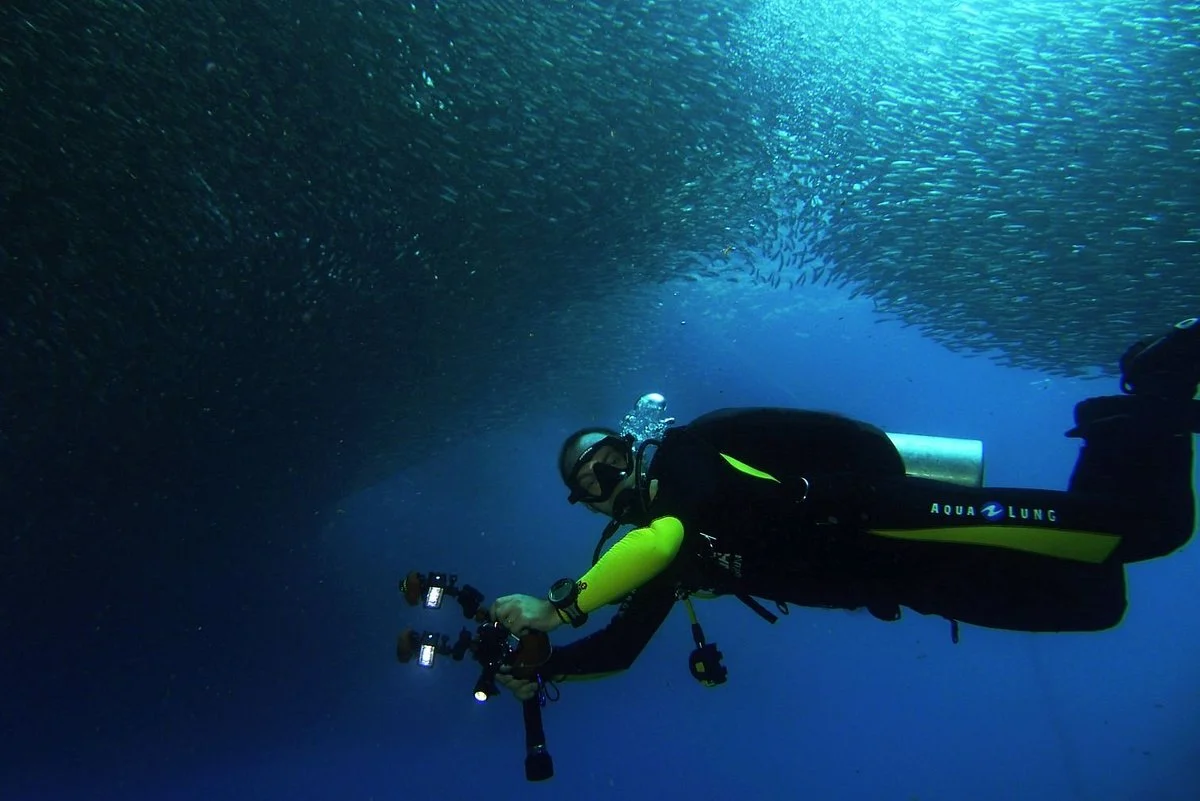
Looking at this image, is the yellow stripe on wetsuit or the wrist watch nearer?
the wrist watch

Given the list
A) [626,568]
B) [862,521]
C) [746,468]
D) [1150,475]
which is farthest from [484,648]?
[1150,475]

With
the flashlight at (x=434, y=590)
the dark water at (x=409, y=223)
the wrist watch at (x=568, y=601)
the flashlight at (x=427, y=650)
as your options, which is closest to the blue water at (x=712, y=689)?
the dark water at (x=409, y=223)

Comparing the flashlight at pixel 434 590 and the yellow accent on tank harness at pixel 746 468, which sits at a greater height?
the yellow accent on tank harness at pixel 746 468

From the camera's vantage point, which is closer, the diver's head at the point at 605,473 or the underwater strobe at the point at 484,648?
the underwater strobe at the point at 484,648

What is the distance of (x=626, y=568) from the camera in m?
3.06

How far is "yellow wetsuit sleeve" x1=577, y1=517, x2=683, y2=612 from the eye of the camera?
3.06 m

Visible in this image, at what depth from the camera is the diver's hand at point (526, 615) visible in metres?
3.04

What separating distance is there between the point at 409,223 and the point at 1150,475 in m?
10.8

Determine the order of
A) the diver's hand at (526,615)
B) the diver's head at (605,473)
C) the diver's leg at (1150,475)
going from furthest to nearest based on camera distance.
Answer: the diver's head at (605,473), the diver's leg at (1150,475), the diver's hand at (526,615)

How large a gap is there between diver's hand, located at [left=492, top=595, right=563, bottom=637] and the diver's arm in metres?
0.79

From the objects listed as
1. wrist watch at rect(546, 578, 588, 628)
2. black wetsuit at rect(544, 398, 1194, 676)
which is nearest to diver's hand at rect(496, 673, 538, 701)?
black wetsuit at rect(544, 398, 1194, 676)

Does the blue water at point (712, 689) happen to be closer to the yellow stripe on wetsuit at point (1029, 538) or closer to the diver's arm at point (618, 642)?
the diver's arm at point (618, 642)

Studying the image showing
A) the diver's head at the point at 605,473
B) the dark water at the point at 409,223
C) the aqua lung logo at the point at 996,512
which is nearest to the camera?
the aqua lung logo at the point at 996,512

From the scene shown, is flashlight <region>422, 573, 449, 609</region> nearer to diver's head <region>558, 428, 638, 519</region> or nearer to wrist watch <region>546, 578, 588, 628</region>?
wrist watch <region>546, 578, 588, 628</region>
